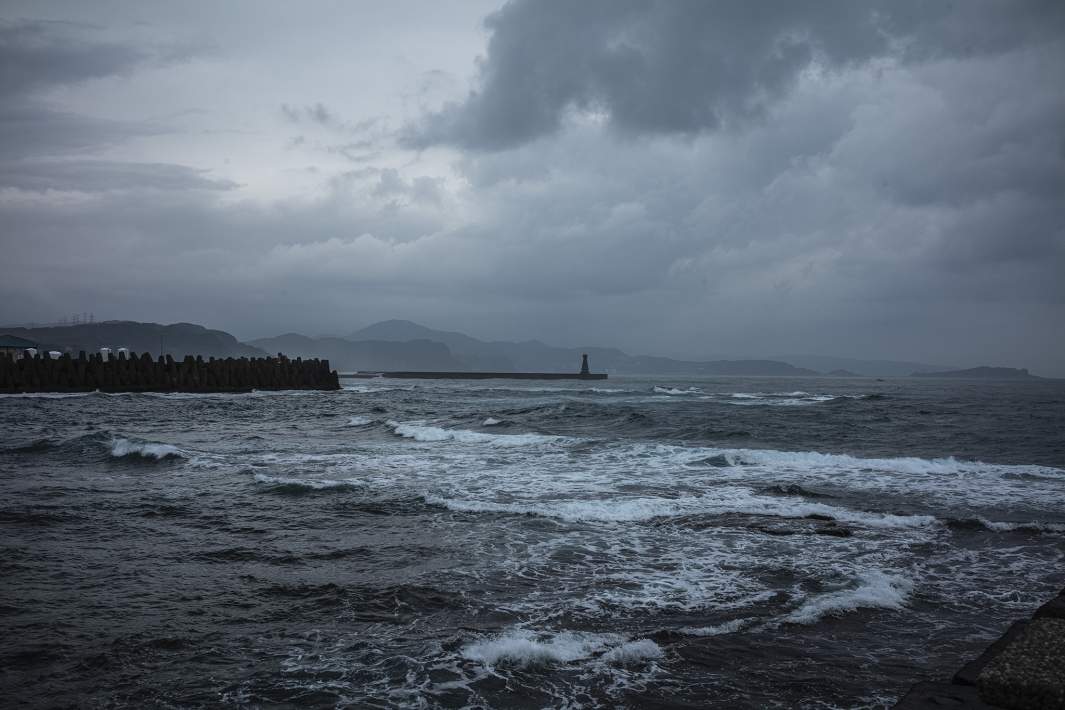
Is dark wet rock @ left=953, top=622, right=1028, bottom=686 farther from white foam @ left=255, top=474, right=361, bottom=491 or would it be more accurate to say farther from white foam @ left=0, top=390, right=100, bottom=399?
white foam @ left=0, top=390, right=100, bottom=399

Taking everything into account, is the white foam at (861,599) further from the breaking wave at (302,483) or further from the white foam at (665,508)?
the breaking wave at (302,483)

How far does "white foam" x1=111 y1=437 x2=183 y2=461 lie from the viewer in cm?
1483

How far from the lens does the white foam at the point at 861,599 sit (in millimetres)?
5742

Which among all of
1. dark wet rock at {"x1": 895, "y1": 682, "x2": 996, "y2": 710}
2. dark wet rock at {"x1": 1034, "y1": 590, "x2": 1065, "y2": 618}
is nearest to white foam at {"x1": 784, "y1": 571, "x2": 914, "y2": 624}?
dark wet rock at {"x1": 1034, "y1": 590, "x2": 1065, "y2": 618}

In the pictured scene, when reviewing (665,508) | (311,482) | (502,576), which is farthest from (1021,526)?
(311,482)

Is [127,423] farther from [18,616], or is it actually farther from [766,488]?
[766,488]

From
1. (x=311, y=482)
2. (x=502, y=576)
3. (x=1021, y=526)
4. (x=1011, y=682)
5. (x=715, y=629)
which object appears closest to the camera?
(x=1011, y=682)

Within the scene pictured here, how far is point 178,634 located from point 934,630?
641 cm

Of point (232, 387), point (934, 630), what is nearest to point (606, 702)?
point (934, 630)

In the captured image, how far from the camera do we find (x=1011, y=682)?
111 inches

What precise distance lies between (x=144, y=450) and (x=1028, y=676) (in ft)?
55.8

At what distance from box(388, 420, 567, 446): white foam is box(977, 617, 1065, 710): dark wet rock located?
16712mm

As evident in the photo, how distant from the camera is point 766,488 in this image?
12.3 m

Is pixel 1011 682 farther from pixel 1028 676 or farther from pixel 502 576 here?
pixel 502 576
